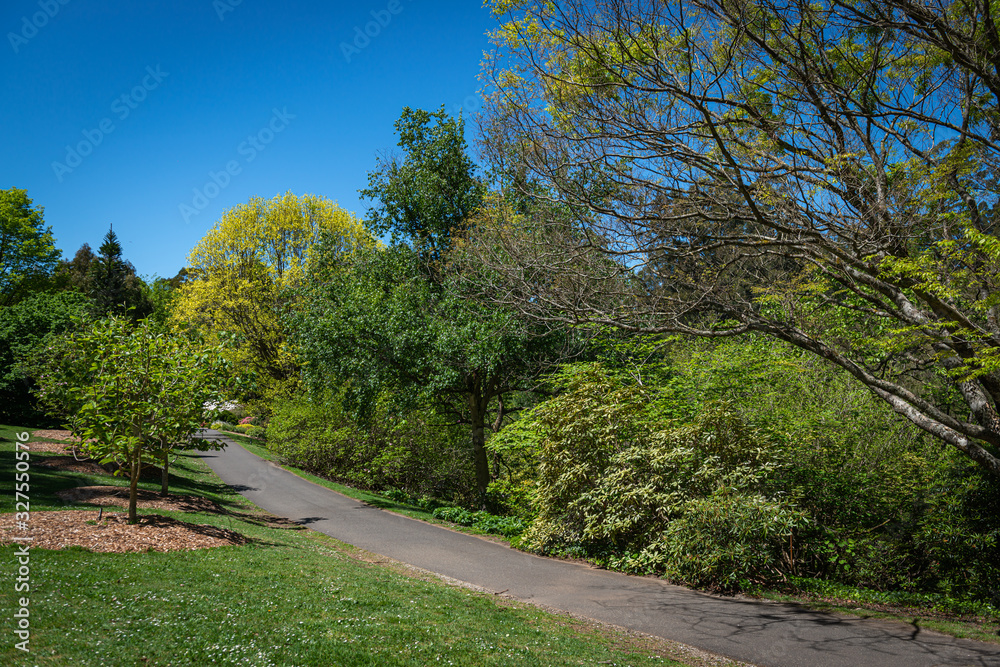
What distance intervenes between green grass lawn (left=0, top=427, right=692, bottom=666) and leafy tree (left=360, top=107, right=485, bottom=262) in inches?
428

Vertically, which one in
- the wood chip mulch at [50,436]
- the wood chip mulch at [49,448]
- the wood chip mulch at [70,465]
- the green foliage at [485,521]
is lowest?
the green foliage at [485,521]

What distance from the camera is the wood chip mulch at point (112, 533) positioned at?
7.72 meters

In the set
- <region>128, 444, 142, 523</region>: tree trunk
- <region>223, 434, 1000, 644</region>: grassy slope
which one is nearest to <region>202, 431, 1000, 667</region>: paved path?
<region>223, 434, 1000, 644</region>: grassy slope

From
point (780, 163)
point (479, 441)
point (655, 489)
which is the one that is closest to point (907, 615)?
point (655, 489)

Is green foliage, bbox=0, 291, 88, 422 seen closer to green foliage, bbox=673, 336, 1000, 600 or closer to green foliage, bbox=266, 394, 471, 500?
green foliage, bbox=266, 394, 471, 500

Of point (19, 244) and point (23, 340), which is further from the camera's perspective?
point (19, 244)

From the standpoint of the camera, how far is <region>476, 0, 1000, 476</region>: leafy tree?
693cm

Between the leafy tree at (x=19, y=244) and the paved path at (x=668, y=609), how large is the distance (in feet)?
94.2

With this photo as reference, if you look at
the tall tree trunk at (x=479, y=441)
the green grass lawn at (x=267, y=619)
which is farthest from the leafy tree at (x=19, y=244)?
the green grass lawn at (x=267, y=619)

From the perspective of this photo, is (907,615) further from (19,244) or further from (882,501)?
(19,244)

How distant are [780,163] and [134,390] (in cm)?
1039

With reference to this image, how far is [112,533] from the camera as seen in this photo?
8547 millimetres

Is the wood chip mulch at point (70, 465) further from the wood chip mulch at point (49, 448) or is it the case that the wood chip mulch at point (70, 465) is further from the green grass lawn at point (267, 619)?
the green grass lawn at point (267, 619)

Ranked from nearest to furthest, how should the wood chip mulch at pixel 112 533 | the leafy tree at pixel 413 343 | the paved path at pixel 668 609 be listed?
the paved path at pixel 668 609
the wood chip mulch at pixel 112 533
the leafy tree at pixel 413 343
